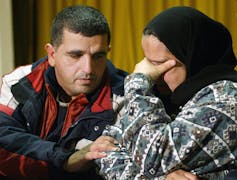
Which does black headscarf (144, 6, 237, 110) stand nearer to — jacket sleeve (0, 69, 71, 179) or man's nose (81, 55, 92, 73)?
man's nose (81, 55, 92, 73)

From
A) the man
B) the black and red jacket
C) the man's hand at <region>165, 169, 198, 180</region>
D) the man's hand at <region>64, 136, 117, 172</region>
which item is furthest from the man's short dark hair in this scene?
the man's hand at <region>165, 169, 198, 180</region>

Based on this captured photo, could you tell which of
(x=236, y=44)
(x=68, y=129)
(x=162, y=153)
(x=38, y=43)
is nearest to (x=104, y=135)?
(x=68, y=129)

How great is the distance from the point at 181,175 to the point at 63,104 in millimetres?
662

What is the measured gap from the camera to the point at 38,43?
9.11 ft

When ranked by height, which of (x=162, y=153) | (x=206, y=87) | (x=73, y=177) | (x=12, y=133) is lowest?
(x=73, y=177)

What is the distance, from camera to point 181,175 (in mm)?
1243

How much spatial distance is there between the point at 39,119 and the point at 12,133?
0.41 feet

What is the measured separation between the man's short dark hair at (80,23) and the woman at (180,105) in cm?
28

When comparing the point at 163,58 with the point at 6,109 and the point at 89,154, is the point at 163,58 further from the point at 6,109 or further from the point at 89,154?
the point at 6,109

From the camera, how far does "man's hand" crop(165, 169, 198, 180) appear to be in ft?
4.05

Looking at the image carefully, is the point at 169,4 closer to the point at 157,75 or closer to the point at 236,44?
the point at 236,44

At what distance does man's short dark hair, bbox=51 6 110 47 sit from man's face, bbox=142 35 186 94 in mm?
290

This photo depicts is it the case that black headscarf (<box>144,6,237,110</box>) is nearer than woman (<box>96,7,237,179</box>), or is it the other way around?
woman (<box>96,7,237,179</box>)

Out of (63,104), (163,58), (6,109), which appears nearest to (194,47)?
(163,58)
